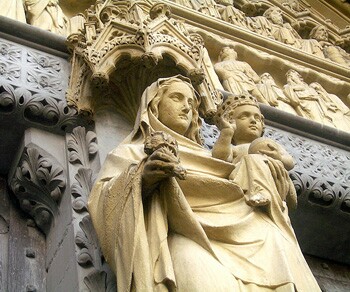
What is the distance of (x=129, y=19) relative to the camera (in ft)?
17.3

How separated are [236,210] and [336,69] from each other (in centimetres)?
465

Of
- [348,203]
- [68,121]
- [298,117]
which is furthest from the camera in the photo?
[298,117]

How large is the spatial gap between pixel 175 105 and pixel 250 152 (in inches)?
18.6

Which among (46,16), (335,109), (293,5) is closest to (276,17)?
(293,5)

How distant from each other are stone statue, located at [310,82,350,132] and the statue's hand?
3.96m

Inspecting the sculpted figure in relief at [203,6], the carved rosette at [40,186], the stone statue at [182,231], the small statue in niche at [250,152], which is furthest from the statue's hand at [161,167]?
the sculpted figure in relief at [203,6]

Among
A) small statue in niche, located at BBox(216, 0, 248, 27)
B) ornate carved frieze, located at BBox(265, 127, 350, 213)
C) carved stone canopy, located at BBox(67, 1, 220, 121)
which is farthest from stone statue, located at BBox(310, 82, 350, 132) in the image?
carved stone canopy, located at BBox(67, 1, 220, 121)

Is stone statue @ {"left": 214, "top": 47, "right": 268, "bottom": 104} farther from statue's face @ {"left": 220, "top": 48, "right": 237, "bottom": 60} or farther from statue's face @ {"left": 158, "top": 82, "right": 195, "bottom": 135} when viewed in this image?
statue's face @ {"left": 158, "top": 82, "right": 195, "bottom": 135}

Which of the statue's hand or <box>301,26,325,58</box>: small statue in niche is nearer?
the statue's hand

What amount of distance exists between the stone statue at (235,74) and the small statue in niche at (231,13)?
0.67 metres

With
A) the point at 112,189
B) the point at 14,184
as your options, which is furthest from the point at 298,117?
the point at 112,189

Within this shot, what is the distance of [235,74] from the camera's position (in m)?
6.74

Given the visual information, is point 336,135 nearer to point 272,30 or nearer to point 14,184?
point 272,30

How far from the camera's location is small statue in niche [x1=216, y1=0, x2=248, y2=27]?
782cm
